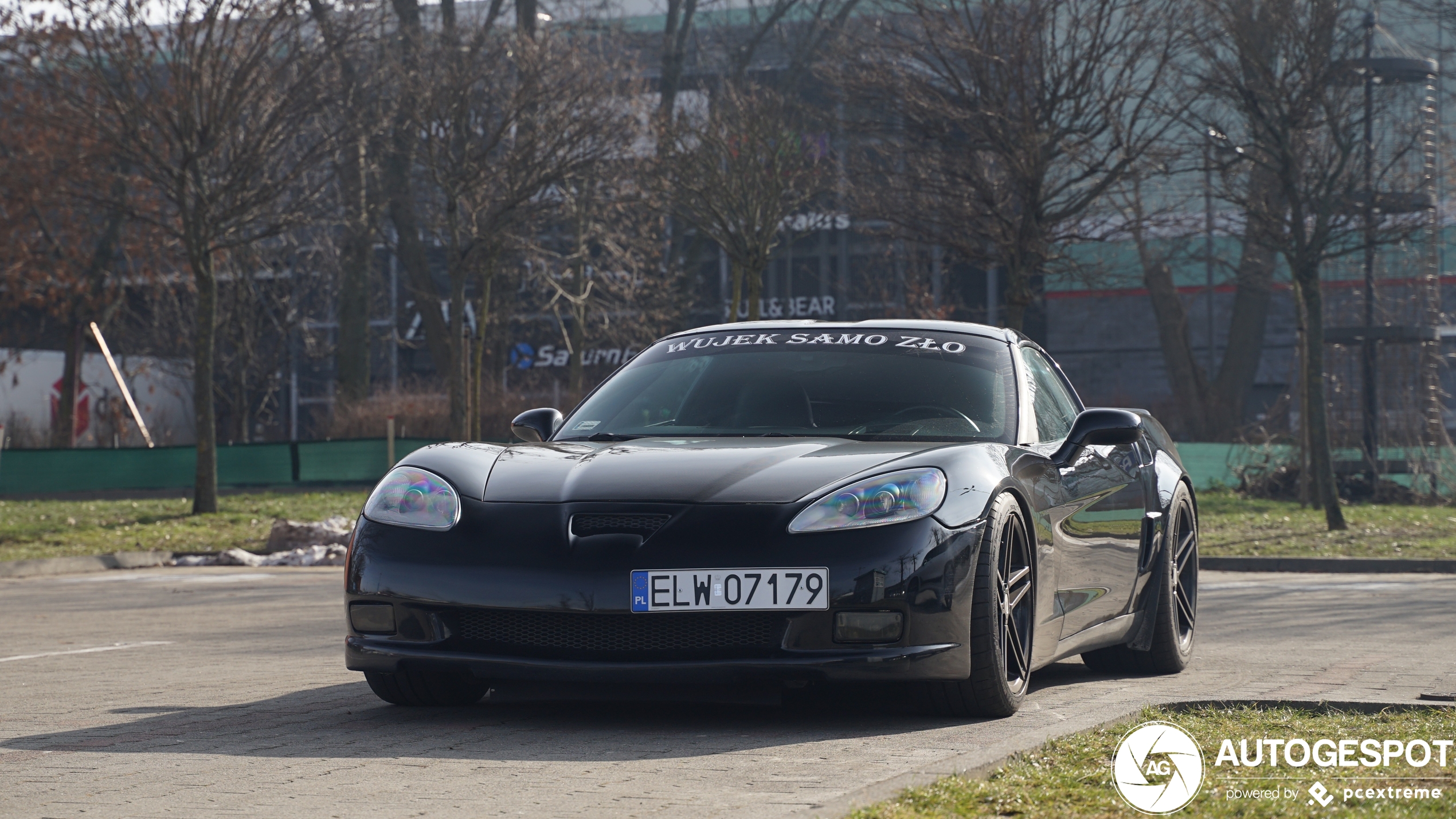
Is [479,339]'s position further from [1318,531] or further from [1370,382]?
[1370,382]

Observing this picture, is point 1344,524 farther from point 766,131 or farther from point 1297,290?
point 766,131

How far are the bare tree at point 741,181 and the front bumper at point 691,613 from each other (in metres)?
16.6

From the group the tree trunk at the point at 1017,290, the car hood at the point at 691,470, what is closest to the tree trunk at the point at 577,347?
the tree trunk at the point at 1017,290

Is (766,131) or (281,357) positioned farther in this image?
(281,357)

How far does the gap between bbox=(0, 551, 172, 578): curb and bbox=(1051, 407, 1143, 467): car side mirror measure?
1304 centimetres

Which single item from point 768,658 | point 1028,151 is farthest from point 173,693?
point 1028,151

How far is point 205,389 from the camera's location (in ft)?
73.5

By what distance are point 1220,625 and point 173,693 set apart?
5878 mm

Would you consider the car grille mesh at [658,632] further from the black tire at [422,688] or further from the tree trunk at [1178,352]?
the tree trunk at [1178,352]

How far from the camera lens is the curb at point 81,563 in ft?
54.4

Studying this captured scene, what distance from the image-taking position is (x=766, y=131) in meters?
23.0

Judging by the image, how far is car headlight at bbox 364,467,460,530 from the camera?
17.0ft

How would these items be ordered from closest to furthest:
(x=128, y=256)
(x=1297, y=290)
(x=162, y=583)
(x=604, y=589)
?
(x=604, y=589), (x=162, y=583), (x=1297, y=290), (x=128, y=256)

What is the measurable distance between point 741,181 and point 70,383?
15.2 meters
